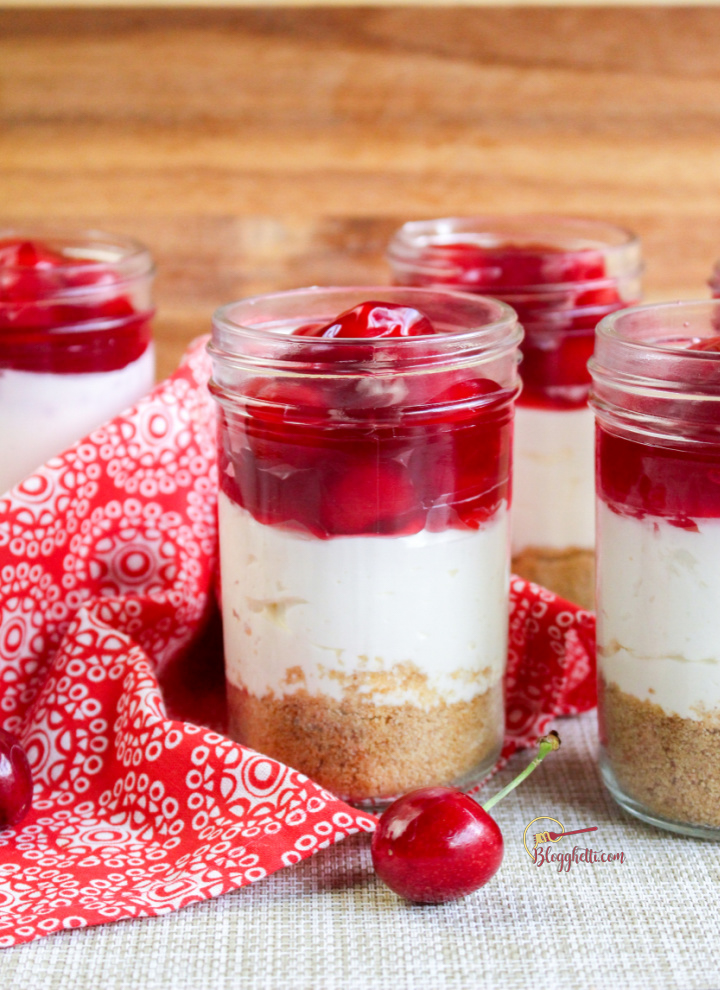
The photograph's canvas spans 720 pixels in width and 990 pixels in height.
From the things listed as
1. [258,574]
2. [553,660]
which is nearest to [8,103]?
[258,574]

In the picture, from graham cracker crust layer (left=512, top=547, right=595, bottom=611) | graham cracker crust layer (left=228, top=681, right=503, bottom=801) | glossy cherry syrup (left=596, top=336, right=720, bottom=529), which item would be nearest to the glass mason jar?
glossy cherry syrup (left=596, top=336, right=720, bottom=529)

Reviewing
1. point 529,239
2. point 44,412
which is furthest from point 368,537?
point 529,239

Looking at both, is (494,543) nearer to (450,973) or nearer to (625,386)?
(625,386)

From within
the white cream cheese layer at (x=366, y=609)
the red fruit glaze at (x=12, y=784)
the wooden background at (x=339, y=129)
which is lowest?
the red fruit glaze at (x=12, y=784)

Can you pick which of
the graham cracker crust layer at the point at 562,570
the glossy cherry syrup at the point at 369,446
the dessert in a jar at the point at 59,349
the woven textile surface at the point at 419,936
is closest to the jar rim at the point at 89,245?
the dessert in a jar at the point at 59,349

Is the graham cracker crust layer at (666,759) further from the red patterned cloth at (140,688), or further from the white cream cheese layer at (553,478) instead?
the white cream cheese layer at (553,478)

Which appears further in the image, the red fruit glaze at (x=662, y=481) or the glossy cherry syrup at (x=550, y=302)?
the glossy cherry syrup at (x=550, y=302)

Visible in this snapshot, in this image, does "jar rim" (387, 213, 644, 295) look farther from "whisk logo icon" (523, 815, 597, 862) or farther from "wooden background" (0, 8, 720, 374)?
"whisk logo icon" (523, 815, 597, 862)
